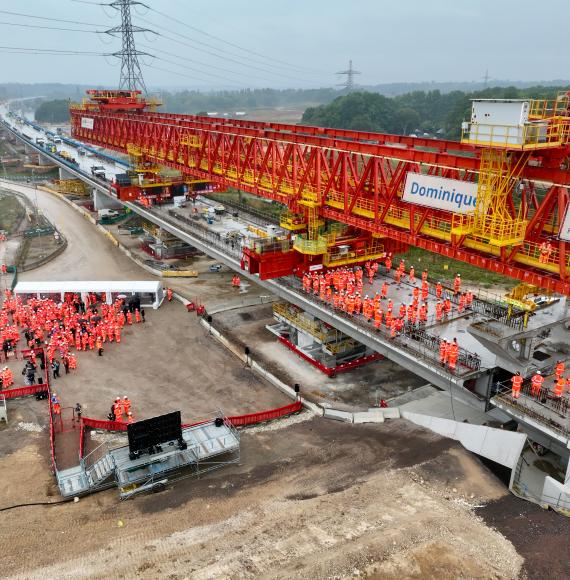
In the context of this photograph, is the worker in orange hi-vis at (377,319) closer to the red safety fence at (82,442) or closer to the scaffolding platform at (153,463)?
the scaffolding platform at (153,463)

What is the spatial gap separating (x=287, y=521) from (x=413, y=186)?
12974 millimetres

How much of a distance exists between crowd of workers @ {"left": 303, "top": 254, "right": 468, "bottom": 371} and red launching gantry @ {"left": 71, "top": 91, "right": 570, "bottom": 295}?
1.29m

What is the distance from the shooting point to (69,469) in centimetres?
1827

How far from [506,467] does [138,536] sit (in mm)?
12143

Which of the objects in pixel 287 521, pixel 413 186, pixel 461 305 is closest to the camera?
pixel 287 521

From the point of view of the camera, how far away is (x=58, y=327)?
2972 centimetres

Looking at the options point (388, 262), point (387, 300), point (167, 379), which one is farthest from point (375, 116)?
point (167, 379)

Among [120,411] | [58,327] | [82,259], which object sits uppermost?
[82,259]

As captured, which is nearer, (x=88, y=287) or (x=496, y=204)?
(x=496, y=204)

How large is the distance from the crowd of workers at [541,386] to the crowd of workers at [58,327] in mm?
15306

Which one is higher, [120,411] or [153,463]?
[153,463]

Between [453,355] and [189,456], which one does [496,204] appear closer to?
[453,355]

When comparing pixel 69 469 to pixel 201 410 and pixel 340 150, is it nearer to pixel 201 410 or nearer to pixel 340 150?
pixel 201 410

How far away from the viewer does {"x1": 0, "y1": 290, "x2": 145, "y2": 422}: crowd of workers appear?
2666 centimetres
